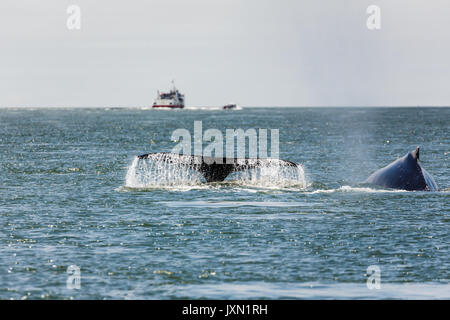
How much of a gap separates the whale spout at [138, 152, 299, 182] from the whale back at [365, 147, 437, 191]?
26.1 feet

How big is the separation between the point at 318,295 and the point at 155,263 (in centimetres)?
533

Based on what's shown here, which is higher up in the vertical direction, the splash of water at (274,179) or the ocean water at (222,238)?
the splash of water at (274,179)

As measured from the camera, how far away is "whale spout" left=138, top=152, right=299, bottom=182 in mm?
32719

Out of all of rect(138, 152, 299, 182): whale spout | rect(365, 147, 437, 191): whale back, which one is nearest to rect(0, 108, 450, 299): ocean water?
rect(365, 147, 437, 191): whale back

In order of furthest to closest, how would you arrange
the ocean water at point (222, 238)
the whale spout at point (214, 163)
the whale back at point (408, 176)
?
the whale back at point (408, 176) → the whale spout at point (214, 163) → the ocean water at point (222, 238)

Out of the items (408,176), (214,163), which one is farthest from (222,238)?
(408,176)

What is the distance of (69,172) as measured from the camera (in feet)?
174

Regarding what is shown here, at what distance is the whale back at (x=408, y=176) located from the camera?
127 feet

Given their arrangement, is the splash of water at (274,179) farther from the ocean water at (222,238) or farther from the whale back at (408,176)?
the whale back at (408,176)

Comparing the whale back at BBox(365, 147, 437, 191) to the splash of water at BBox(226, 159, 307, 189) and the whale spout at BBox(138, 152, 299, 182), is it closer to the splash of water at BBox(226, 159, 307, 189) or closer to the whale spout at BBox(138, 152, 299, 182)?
the splash of water at BBox(226, 159, 307, 189)

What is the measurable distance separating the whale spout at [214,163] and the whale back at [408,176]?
7.95 metres

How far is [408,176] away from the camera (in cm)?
3912

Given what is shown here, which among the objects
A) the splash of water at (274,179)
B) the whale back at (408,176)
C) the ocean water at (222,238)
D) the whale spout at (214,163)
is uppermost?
the whale spout at (214,163)

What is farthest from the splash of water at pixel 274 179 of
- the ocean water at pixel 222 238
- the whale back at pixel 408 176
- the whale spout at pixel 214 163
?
the whale back at pixel 408 176
